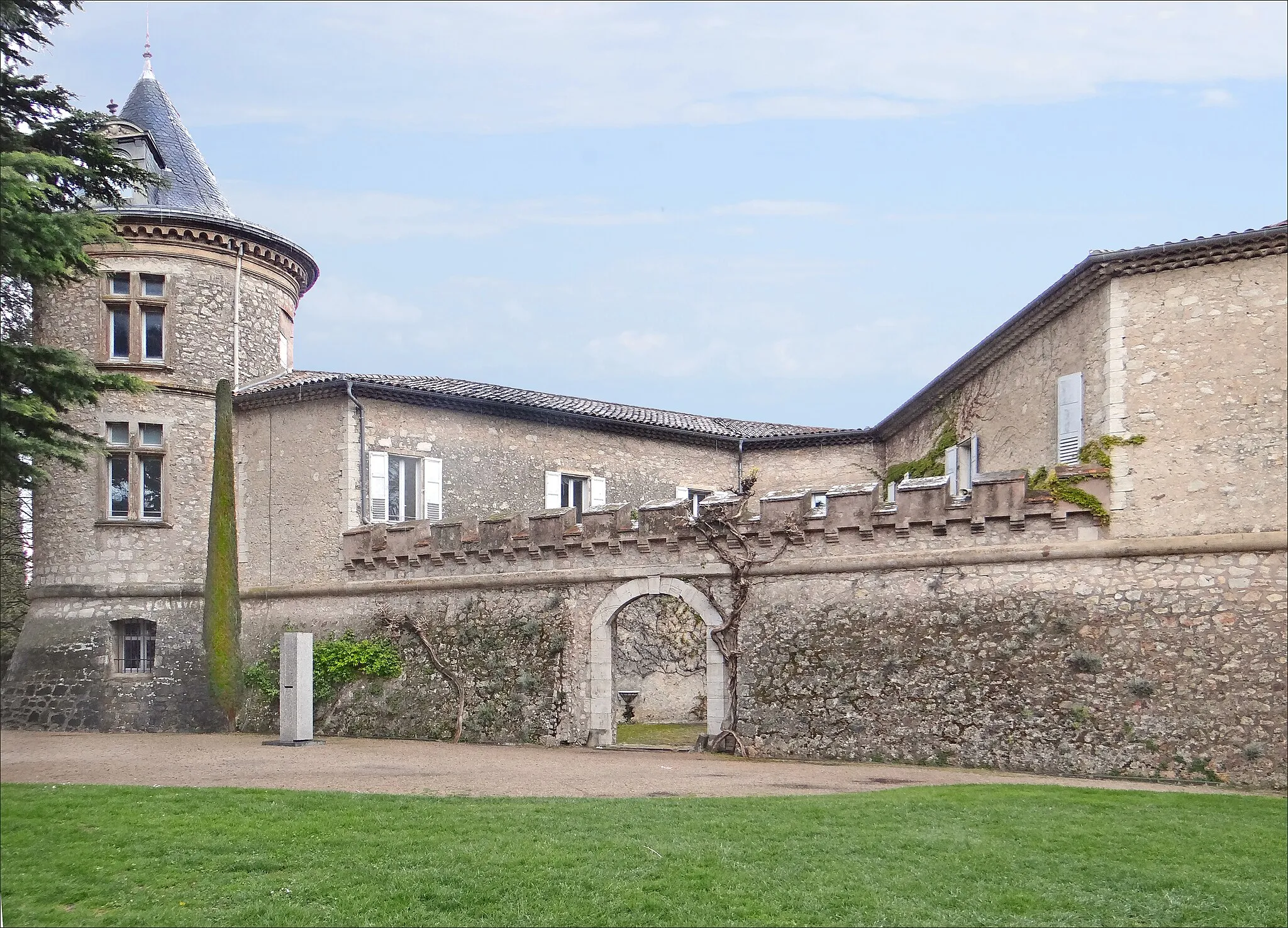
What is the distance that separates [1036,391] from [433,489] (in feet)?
37.3

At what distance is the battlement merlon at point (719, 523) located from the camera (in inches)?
677

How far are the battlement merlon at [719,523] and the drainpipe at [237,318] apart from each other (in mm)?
4042

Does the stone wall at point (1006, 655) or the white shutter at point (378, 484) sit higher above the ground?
the white shutter at point (378, 484)

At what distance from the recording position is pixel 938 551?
17.6 m

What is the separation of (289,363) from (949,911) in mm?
20417

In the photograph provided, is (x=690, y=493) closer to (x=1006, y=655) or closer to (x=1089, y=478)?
(x=1006, y=655)

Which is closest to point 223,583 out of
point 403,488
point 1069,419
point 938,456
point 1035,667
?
point 403,488

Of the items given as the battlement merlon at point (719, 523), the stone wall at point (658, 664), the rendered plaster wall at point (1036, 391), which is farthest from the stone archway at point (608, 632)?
the stone wall at point (658, 664)

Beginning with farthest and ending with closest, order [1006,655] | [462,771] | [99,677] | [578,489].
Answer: [578,489] → [99,677] → [1006,655] → [462,771]

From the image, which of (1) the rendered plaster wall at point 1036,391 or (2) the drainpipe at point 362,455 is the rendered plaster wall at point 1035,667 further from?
(2) the drainpipe at point 362,455

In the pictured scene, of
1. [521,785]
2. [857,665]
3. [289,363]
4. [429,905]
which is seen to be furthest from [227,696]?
[429,905]

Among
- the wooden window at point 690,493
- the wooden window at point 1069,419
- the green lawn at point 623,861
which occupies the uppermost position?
the wooden window at point 1069,419

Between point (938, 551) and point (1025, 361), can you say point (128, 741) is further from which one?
point (1025, 361)

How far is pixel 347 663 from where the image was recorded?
22188 mm
